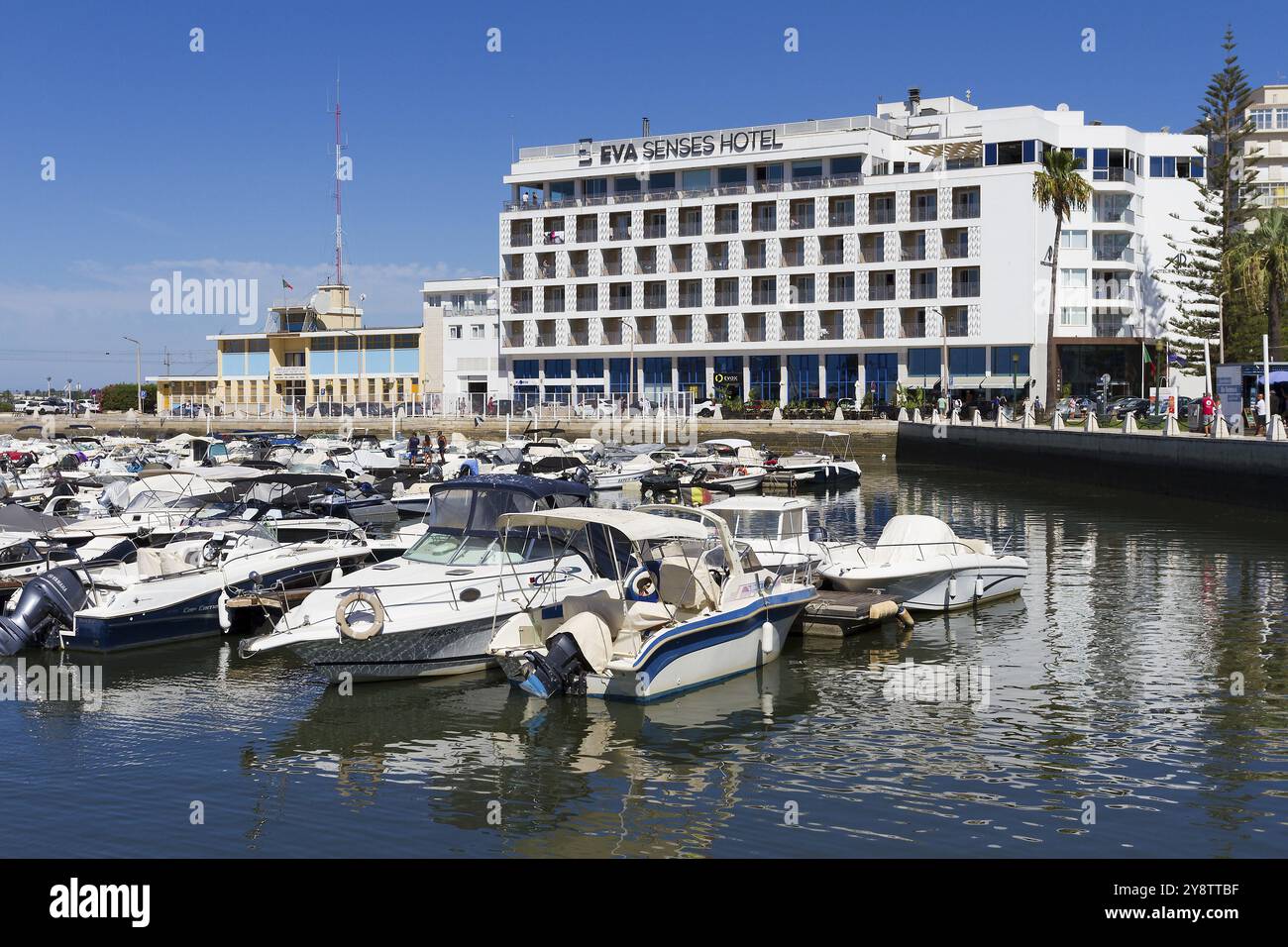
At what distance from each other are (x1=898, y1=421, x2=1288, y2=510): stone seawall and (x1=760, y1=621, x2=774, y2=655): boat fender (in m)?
28.9

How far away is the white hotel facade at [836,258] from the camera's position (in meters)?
92.9

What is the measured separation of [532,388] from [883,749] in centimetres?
9680

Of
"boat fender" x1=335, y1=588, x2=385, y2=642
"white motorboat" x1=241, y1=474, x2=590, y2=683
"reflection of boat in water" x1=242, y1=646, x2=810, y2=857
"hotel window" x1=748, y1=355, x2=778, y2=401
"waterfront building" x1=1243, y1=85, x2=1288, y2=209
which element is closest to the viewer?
"reflection of boat in water" x1=242, y1=646, x2=810, y2=857

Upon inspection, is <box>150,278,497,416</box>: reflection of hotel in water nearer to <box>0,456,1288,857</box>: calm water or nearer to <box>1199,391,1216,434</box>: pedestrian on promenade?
<box>1199,391,1216,434</box>: pedestrian on promenade

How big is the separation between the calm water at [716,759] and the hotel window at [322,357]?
101m

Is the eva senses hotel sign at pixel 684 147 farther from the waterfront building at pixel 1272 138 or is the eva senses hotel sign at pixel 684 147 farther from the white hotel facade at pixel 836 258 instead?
the waterfront building at pixel 1272 138

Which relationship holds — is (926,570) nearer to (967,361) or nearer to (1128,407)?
(1128,407)

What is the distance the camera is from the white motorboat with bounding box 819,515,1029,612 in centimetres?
2719

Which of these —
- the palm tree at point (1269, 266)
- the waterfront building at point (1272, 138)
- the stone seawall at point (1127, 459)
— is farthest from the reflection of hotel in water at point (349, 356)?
the waterfront building at point (1272, 138)

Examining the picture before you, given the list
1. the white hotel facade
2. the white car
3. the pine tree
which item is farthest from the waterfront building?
the white car

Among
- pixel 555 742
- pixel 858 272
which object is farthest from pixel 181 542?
pixel 858 272

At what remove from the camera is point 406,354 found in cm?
11900
